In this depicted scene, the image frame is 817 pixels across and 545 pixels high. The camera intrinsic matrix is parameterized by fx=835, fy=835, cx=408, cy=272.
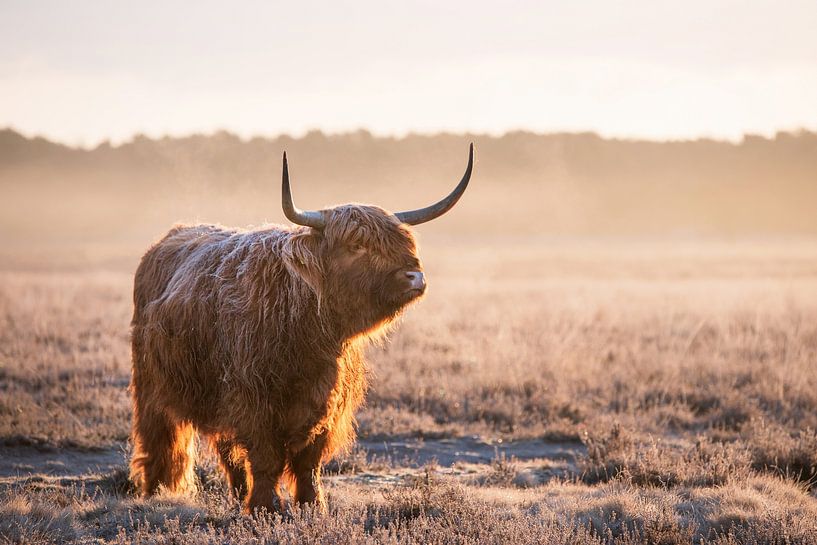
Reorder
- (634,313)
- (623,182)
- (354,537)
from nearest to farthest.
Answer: (354,537), (634,313), (623,182)

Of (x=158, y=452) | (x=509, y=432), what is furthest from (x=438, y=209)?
(x=509, y=432)

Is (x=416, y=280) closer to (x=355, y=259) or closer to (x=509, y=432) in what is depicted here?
(x=355, y=259)

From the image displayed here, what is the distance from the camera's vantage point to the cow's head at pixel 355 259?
5484 millimetres

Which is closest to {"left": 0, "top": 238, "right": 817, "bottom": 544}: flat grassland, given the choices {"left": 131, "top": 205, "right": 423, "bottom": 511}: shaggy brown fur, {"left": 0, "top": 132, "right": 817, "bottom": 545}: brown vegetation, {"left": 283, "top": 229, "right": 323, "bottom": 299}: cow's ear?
{"left": 0, "top": 132, "right": 817, "bottom": 545}: brown vegetation

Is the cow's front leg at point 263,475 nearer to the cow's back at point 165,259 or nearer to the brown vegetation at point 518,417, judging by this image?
the brown vegetation at point 518,417

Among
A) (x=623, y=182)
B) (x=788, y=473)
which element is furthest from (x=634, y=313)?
(x=623, y=182)

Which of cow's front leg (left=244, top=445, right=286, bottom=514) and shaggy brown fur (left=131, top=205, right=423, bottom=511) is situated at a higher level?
shaggy brown fur (left=131, top=205, right=423, bottom=511)

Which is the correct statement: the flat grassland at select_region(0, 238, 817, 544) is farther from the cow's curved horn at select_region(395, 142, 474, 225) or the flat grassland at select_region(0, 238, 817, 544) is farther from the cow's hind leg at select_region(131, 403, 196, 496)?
the cow's curved horn at select_region(395, 142, 474, 225)

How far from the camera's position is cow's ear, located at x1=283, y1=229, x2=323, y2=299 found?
5590mm

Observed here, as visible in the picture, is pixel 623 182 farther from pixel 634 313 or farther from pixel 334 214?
pixel 334 214

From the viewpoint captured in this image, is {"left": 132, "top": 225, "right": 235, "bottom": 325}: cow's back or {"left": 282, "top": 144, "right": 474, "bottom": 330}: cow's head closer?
{"left": 282, "top": 144, "right": 474, "bottom": 330}: cow's head

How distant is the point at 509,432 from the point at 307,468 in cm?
391

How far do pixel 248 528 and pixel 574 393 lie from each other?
231 inches

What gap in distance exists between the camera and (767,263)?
3331 centimetres
